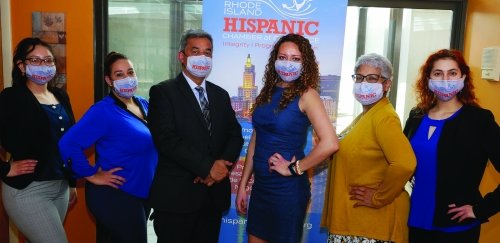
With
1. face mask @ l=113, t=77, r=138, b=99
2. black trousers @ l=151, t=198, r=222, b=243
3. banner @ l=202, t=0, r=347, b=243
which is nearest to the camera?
black trousers @ l=151, t=198, r=222, b=243

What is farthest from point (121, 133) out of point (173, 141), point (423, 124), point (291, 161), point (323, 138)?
point (423, 124)

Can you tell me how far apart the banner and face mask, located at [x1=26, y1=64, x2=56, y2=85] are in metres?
1.06

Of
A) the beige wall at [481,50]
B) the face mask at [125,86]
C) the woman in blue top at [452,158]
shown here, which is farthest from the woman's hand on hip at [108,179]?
the beige wall at [481,50]

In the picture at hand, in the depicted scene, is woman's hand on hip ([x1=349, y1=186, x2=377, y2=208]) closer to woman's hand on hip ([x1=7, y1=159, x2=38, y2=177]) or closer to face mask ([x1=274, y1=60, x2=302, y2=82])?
face mask ([x1=274, y1=60, x2=302, y2=82])

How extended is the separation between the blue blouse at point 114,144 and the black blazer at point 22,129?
0.43 ft

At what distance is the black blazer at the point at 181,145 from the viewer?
6.88ft

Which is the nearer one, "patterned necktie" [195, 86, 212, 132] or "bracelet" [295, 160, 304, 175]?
"bracelet" [295, 160, 304, 175]

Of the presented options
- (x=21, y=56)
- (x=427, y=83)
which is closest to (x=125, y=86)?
(x=21, y=56)

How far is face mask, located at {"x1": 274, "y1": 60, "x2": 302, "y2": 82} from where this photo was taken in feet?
6.97

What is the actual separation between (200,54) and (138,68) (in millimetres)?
1195

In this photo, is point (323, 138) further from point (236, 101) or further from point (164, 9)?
point (164, 9)

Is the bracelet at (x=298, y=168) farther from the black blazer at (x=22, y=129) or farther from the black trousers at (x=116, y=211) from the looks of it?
the black blazer at (x=22, y=129)

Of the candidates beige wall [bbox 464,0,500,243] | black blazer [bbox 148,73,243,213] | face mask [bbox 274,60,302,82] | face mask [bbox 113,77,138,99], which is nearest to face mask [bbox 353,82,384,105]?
face mask [bbox 274,60,302,82]

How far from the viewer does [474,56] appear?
3.05 meters
